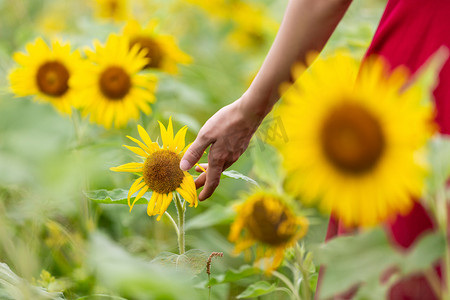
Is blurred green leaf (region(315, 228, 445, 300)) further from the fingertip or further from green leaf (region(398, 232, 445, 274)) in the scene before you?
the fingertip

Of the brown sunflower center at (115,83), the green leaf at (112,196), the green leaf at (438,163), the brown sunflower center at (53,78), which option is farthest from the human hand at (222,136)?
the brown sunflower center at (53,78)

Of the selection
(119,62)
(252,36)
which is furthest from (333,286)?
(252,36)

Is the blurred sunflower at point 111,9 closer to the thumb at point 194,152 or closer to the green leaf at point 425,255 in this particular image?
the thumb at point 194,152

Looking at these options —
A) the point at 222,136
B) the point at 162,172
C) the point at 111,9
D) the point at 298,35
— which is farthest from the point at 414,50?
the point at 111,9

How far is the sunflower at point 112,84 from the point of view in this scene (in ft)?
3.81

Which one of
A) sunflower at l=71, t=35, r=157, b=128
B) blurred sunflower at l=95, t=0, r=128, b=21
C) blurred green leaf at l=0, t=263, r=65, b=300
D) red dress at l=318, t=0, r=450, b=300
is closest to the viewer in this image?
red dress at l=318, t=0, r=450, b=300

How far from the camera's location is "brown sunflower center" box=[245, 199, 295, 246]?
79 centimetres

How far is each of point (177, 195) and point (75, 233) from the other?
492 mm

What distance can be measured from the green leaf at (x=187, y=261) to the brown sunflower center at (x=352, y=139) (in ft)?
1.30

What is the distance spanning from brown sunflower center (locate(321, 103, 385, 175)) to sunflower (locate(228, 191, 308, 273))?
391mm

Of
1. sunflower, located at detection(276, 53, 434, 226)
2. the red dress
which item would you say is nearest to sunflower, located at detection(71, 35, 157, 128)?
the red dress

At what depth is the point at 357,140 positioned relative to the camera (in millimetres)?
402

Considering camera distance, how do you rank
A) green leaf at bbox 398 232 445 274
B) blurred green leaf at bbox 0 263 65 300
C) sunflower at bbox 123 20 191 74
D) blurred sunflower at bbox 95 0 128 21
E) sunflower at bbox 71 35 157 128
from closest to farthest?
green leaf at bbox 398 232 445 274 → blurred green leaf at bbox 0 263 65 300 → sunflower at bbox 71 35 157 128 → sunflower at bbox 123 20 191 74 → blurred sunflower at bbox 95 0 128 21

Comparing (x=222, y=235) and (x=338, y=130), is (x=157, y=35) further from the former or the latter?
(x=338, y=130)
